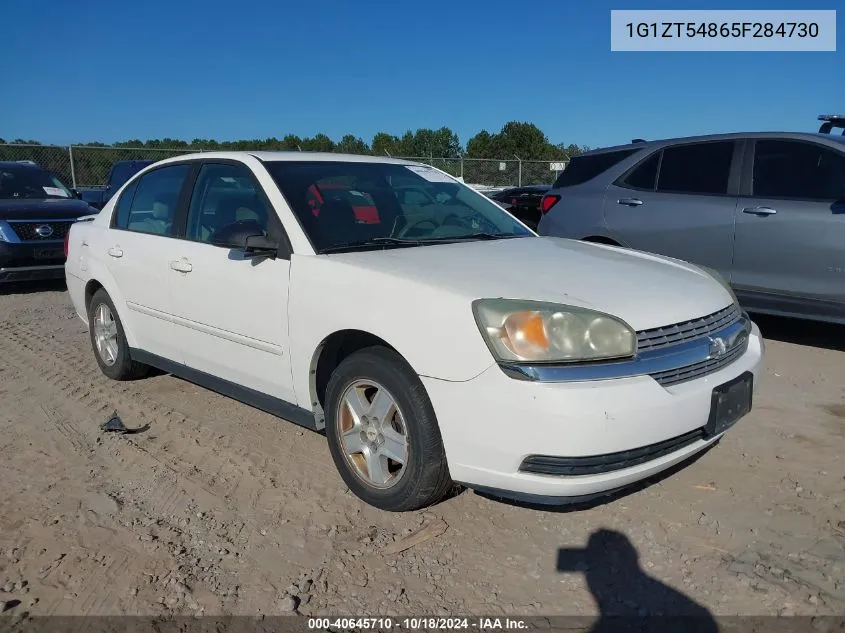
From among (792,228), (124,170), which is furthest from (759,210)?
(124,170)

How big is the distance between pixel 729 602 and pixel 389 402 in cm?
146

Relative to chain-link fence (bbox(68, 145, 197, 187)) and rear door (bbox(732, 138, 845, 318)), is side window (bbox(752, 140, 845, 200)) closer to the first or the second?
rear door (bbox(732, 138, 845, 318))

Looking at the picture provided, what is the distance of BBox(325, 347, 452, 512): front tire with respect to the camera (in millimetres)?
2818

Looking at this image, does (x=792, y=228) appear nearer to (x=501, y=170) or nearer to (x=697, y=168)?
(x=697, y=168)

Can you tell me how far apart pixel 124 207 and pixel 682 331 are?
12.6ft

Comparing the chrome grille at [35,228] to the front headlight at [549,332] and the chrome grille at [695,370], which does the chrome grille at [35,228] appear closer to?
the front headlight at [549,332]

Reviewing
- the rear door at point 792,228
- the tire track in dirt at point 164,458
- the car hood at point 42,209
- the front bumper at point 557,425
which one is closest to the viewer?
the front bumper at point 557,425

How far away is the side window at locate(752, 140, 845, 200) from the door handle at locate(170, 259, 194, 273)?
14.7 ft

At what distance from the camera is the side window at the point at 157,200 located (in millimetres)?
4367

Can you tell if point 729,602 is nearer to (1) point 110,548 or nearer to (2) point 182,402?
(1) point 110,548

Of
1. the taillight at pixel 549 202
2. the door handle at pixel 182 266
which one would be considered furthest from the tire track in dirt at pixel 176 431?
the taillight at pixel 549 202

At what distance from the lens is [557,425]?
2484 mm

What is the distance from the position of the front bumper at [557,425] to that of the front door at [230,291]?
1051 mm

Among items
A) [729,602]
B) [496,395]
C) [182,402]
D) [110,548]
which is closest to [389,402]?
[496,395]
